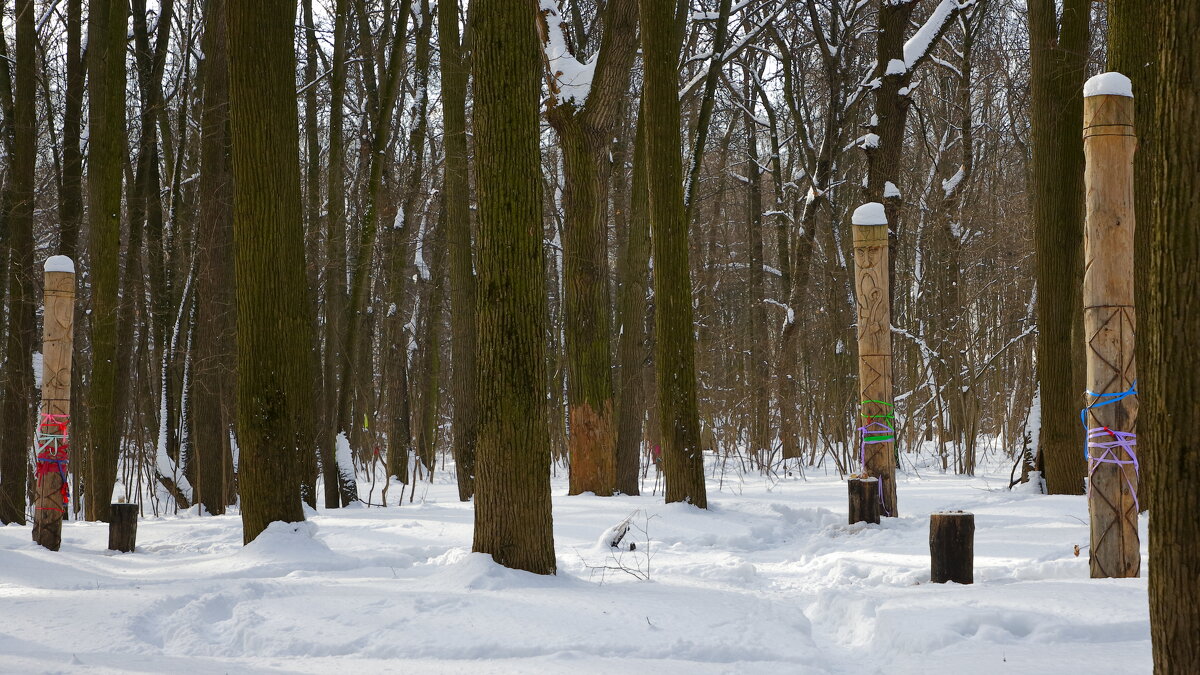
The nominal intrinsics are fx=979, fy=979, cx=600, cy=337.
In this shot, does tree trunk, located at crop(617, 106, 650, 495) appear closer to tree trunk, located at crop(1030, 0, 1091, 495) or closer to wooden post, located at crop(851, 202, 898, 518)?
wooden post, located at crop(851, 202, 898, 518)

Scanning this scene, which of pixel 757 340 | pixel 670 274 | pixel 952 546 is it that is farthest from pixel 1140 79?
pixel 757 340

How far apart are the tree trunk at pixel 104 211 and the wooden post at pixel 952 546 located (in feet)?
27.9

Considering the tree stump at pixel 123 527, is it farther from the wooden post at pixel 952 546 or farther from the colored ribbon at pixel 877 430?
the colored ribbon at pixel 877 430

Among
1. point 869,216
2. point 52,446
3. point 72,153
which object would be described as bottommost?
point 52,446

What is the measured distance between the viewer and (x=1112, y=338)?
519cm

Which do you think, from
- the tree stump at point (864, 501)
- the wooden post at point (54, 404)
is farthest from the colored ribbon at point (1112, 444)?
the wooden post at point (54, 404)

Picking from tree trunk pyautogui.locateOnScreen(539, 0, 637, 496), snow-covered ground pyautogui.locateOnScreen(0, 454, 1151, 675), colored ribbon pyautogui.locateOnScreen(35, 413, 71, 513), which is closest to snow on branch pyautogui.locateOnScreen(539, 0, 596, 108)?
tree trunk pyautogui.locateOnScreen(539, 0, 637, 496)

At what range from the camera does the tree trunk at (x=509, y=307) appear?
544 centimetres

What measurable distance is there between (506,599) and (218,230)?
8.16 metres

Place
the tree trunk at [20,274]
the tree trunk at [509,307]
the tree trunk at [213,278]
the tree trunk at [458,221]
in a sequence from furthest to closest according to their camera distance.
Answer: the tree trunk at [458,221] < the tree trunk at [213,278] < the tree trunk at [20,274] < the tree trunk at [509,307]

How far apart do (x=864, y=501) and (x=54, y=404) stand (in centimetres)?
658

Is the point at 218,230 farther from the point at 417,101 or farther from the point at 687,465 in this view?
the point at 687,465

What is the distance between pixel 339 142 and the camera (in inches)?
496

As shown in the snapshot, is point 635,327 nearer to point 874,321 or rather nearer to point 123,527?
point 874,321
